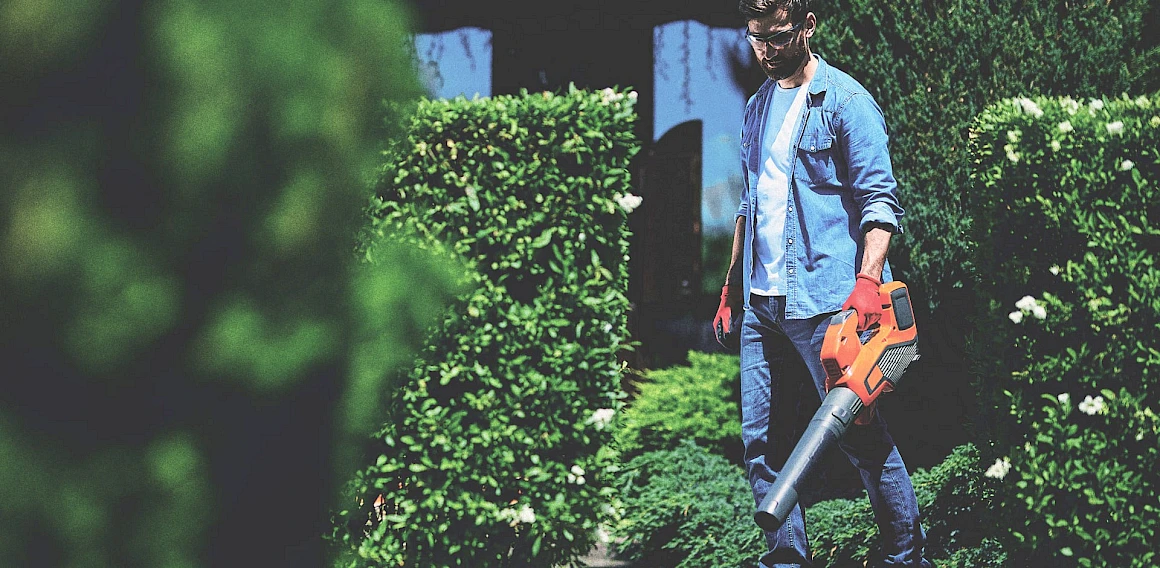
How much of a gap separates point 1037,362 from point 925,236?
1.45 metres

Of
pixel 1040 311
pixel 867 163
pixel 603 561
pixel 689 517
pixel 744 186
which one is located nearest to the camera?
pixel 1040 311

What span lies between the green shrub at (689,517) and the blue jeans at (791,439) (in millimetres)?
819

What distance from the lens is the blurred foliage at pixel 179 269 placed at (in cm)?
43

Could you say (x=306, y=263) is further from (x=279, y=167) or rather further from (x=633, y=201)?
(x=633, y=201)

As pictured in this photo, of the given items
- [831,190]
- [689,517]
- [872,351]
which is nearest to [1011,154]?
[831,190]

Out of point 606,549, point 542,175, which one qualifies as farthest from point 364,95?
point 606,549

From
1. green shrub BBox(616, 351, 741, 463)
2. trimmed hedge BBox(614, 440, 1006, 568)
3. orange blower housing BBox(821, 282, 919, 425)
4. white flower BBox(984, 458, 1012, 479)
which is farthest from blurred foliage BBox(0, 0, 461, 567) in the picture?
green shrub BBox(616, 351, 741, 463)

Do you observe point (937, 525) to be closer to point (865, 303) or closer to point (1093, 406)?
point (1093, 406)

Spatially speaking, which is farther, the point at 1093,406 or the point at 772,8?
the point at 772,8

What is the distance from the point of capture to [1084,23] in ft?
13.9

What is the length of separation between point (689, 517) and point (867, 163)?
75.1 inches

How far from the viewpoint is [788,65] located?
2986 millimetres

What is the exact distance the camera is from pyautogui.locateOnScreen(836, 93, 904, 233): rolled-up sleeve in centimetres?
282

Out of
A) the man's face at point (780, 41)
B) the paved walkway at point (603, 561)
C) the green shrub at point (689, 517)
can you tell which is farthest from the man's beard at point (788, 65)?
the paved walkway at point (603, 561)
